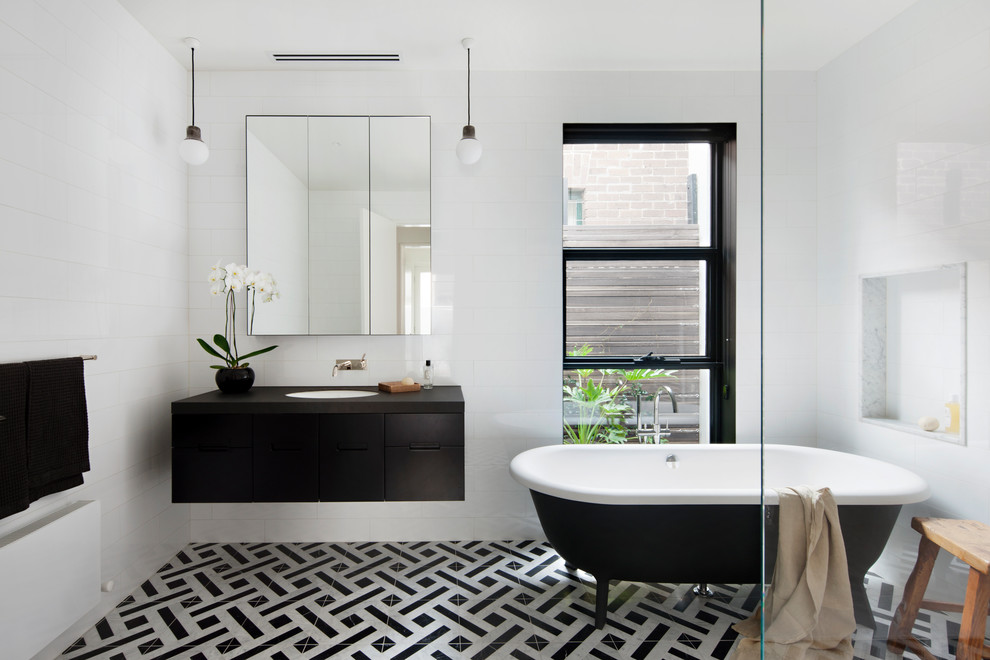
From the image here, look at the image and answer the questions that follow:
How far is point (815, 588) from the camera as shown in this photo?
524 millimetres

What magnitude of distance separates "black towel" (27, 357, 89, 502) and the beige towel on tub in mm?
2237

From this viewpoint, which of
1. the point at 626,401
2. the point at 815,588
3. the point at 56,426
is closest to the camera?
the point at 815,588

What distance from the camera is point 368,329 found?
2914 millimetres

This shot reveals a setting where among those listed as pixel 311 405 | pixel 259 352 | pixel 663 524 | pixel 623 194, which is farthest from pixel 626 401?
pixel 259 352

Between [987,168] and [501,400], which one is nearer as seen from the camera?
[987,168]

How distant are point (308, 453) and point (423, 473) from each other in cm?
57

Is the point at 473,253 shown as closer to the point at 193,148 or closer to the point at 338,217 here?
the point at 338,217

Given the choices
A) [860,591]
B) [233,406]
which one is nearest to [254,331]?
[233,406]

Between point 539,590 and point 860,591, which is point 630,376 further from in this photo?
point 860,591

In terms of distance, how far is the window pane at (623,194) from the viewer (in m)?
3.05

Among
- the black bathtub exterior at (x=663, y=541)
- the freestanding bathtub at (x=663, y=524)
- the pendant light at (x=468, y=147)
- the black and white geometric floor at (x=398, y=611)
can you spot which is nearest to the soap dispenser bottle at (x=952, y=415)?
the freestanding bathtub at (x=663, y=524)

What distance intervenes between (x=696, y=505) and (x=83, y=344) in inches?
99.8

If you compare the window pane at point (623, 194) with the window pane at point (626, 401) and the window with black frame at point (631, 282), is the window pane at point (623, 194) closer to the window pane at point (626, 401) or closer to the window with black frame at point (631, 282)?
the window with black frame at point (631, 282)

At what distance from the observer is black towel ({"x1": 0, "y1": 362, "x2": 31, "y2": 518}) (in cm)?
166
